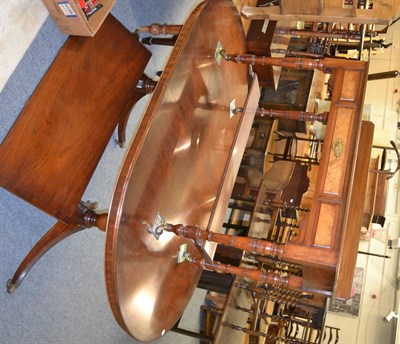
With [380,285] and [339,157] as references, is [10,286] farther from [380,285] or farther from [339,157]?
[380,285]

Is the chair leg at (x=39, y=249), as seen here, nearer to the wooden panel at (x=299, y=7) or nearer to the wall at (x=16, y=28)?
the wall at (x=16, y=28)

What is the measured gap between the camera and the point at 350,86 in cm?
191

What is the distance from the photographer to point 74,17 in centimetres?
183

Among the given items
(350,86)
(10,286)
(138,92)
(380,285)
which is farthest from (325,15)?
(380,285)

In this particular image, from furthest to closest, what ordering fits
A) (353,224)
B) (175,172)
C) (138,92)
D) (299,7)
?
1. (299,7)
2. (138,92)
3. (353,224)
4. (175,172)

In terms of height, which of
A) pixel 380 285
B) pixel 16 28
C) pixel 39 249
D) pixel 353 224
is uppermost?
pixel 380 285

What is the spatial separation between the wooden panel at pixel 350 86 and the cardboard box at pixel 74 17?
1.16 meters

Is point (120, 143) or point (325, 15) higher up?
point (325, 15)

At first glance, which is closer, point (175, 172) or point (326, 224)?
point (326, 224)

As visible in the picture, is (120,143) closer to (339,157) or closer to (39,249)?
(39,249)

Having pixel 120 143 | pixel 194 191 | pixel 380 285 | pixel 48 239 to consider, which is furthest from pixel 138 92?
pixel 380 285

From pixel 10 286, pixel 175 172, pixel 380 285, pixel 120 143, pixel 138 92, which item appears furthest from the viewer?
pixel 380 285

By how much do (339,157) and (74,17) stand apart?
4.29 feet

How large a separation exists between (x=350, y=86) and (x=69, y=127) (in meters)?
1.29
